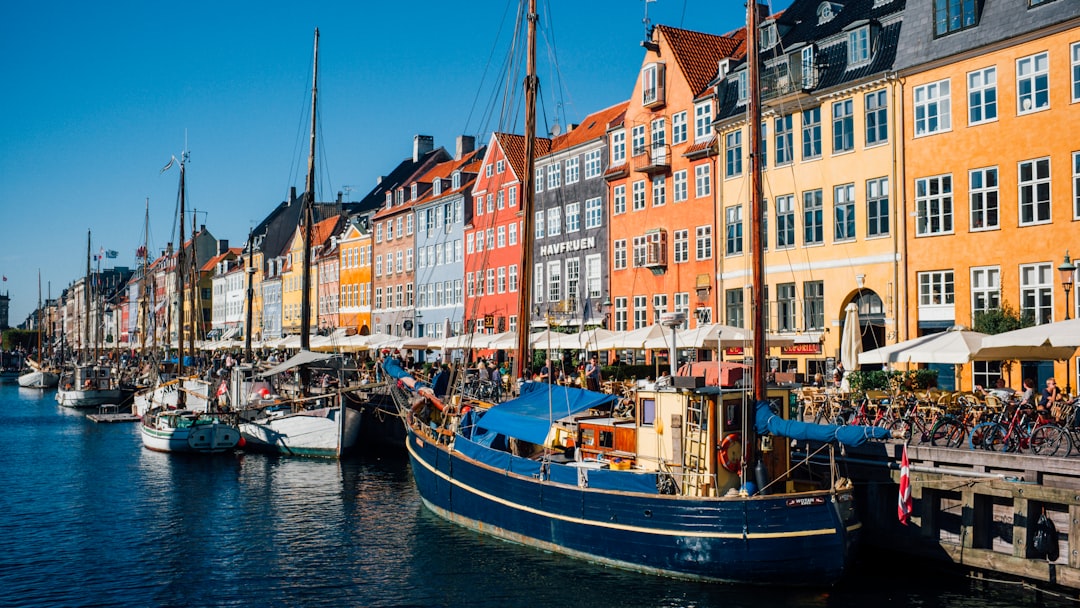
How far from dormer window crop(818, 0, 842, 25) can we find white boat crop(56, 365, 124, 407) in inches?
2250

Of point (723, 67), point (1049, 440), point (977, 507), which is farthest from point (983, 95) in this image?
point (977, 507)

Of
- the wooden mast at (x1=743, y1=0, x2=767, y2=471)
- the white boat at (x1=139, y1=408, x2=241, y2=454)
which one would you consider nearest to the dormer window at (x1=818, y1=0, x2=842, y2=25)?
the wooden mast at (x1=743, y1=0, x2=767, y2=471)

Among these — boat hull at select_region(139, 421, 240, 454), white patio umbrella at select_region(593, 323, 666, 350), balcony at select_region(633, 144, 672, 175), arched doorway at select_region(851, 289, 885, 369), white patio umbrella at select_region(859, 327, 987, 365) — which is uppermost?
balcony at select_region(633, 144, 672, 175)

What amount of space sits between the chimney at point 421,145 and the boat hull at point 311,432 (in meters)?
50.6

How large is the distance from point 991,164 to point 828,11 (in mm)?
10884

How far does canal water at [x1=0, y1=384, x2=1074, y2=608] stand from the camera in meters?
19.0

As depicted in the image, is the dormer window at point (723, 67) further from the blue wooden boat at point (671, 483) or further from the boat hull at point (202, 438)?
the boat hull at point (202, 438)

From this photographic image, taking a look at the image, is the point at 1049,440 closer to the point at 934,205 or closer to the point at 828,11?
Answer: the point at 934,205

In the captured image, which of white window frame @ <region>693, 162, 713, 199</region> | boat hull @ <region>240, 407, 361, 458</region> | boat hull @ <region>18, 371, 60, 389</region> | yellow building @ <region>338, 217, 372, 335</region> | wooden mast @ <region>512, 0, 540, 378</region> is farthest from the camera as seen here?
boat hull @ <region>18, 371, 60, 389</region>

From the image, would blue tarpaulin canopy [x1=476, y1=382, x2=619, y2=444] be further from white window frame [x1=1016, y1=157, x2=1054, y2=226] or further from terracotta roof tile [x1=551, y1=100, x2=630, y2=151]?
terracotta roof tile [x1=551, y1=100, x2=630, y2=151]

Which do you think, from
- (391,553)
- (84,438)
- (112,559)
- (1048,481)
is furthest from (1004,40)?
(84,438)

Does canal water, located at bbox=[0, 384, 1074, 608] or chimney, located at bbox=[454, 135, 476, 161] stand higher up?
chimney, located at bbox=[454, 135, 476, 161]

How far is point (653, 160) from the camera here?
48656 millimetres

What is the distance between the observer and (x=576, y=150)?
2206 inches
